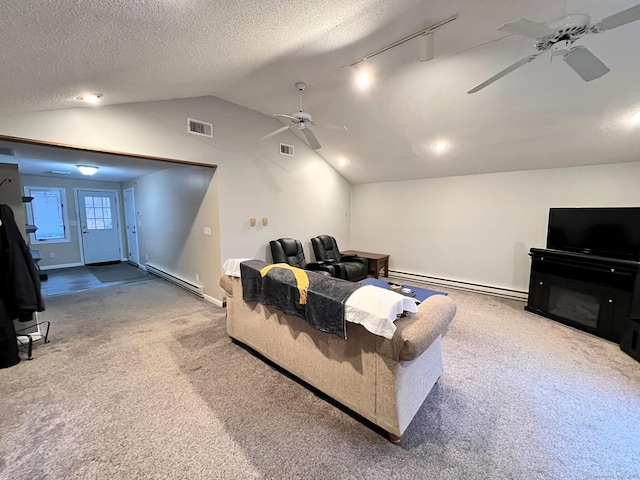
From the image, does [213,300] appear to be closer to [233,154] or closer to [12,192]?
[233,154]

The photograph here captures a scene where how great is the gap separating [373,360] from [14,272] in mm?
3459

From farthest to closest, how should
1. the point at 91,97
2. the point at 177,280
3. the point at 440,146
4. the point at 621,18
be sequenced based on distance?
the point at 177,280
the point at 440,146
the point at 91,97
the point at 621,18

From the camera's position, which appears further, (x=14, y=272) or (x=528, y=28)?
(x=14, y=272)

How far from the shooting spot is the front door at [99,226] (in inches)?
284

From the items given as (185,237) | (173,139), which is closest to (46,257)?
(185,237)

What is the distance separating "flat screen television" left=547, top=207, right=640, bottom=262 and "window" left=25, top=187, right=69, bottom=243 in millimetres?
10414

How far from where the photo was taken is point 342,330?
1.77 meters

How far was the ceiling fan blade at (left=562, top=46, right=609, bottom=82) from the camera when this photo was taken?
1.76 meters

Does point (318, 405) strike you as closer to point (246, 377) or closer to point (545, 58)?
point (246, 377)

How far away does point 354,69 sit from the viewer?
9.86 feet

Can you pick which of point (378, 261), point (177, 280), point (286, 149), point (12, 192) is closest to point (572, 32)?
point (286, 149)

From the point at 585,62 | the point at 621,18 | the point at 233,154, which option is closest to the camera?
the point at 621,18

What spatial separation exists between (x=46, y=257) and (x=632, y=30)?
10.6 m

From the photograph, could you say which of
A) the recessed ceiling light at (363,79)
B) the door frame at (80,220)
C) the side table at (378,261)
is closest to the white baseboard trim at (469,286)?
the side table at (378,261)
